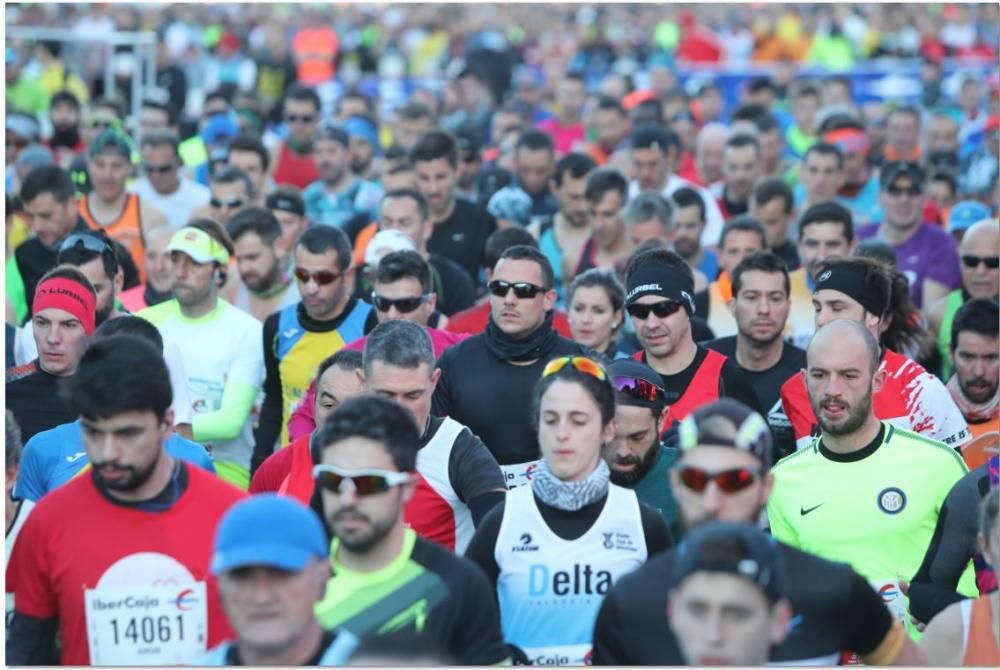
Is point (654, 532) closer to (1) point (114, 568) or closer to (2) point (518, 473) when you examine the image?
(1) point (114, 568)

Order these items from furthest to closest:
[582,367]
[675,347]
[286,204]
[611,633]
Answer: [286,204]
[675,347]
[582,367]
[611,633]

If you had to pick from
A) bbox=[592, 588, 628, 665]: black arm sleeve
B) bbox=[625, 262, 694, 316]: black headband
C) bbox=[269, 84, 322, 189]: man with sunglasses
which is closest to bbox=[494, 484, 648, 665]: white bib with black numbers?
bbox=[592, 588, 628, 665]: black arm sleeve

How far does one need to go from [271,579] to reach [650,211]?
710cm

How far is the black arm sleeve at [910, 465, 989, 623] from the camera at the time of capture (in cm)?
598

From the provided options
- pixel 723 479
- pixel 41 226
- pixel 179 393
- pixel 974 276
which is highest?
pixel 41 226

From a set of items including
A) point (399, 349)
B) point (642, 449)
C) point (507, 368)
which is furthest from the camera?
point (507, 368)

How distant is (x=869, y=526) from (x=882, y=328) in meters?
2.47

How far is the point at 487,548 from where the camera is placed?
18.2 feet

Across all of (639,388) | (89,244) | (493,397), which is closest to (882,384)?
(639,388)

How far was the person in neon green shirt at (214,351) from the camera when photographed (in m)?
8.50

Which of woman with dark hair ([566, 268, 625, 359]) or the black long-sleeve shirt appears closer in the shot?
the black long-sleeve shirt

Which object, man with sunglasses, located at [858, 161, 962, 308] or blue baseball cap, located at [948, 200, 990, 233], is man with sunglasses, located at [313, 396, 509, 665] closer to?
man with sunglasses, located at [858, 161, 962, 308]

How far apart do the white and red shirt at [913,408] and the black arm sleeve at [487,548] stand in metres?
2.29

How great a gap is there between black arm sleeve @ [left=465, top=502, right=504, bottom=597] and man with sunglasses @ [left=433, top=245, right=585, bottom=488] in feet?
6.17
